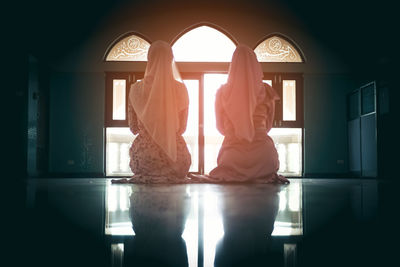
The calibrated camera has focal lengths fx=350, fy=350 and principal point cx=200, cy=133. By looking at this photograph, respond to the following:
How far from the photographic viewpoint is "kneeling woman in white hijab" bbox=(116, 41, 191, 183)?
11.3ft

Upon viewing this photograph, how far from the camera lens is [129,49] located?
6.41 m

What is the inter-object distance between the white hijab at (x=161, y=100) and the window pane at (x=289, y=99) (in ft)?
10.7

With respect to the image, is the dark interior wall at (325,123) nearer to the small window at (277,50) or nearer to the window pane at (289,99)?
the window pane at (289,99)

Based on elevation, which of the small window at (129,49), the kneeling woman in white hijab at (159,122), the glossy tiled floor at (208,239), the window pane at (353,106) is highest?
the small window at (129,49)

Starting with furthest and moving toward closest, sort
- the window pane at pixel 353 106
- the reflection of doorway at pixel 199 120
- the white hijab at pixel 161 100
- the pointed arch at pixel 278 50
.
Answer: the pointed arch at pixel 278 50
the reflection of doorway at pixel 199 120
the window pane at pixel 353 106
the white hijab at pixel 161 100

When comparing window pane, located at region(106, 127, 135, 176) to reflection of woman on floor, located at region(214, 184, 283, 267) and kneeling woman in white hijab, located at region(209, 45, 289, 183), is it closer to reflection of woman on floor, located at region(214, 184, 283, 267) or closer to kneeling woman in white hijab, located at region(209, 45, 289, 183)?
kneeling woman in white hijab, located at region(209, 45, 289, 183)

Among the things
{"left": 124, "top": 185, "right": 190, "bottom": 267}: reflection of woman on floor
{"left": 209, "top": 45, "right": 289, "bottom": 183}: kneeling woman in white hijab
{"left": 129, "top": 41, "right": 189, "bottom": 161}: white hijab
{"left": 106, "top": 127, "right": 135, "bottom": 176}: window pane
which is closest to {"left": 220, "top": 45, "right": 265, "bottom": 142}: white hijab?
{"left": 209, "top": 45, "right": 289, "bottom": 183}: kneeling woman in white hijab

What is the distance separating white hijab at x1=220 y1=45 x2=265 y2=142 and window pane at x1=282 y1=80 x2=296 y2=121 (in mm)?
2865

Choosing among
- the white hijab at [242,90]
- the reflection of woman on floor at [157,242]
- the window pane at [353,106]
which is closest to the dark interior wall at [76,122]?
the white hijab at [242,90]

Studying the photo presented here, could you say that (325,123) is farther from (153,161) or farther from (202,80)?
(153,161)

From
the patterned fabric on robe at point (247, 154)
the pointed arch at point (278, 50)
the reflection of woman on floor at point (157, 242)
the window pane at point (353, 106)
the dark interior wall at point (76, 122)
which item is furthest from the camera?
the pointed arch at point (278, 50)

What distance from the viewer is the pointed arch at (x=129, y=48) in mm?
6371

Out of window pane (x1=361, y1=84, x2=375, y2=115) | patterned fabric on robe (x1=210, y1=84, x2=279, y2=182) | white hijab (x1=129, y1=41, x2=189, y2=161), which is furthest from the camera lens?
window pane (x1=361, y1=84, x2=375, y2=115)

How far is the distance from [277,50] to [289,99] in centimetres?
94
